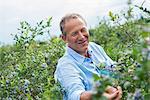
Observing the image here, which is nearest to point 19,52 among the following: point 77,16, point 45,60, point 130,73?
point 45,60

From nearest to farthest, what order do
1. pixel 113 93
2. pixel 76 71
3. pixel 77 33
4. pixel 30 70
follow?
pixel 113 93
pixel 76 71
pixel 77 33
pixel 30 70

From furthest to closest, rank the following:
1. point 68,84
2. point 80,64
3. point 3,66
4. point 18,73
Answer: point 3,66
point 18,73
point 80,64
point 68,84

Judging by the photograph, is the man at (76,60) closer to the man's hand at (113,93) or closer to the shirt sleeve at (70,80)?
the shirt sleeve at (70,80)

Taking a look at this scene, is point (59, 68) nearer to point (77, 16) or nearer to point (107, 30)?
point (77, 16)

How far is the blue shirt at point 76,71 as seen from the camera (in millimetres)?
3682

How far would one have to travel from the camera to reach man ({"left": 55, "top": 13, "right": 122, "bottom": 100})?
149 inches

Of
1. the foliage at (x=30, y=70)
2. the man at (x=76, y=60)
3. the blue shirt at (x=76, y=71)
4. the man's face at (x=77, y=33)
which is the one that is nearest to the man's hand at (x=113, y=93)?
the blue shirt at (x=76, y=71)

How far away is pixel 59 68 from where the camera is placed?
157 inches

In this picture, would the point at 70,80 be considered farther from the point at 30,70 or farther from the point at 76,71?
the point at 30,70

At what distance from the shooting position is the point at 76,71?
3850mm

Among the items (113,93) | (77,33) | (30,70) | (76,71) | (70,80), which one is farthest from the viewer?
(30,70)

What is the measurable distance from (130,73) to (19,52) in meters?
4.26

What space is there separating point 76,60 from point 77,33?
0.69 feet

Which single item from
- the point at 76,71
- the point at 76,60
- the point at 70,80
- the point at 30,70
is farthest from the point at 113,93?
the point at 30,70
